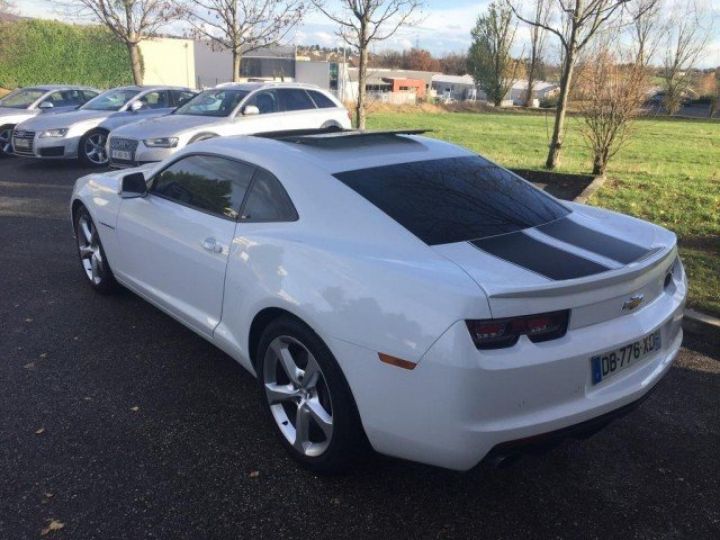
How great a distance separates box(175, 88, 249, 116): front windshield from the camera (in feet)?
33.5

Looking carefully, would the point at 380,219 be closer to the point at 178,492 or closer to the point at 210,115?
the point at 178,492

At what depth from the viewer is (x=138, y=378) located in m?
3.63

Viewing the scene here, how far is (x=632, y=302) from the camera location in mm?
2465

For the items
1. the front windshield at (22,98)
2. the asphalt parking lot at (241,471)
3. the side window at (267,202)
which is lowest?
the asphalt parking lot at (241,471)

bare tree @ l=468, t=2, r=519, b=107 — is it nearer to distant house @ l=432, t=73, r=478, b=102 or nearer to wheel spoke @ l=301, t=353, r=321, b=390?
distant house @ l=432, t=73, r=478, b=102

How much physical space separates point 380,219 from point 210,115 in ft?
27.4

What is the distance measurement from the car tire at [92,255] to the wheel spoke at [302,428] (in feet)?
8.50

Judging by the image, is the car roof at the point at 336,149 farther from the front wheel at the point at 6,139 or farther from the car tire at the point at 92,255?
the front wheel at the point at 6,139

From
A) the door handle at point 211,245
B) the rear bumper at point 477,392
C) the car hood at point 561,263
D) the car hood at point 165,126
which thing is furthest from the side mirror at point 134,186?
the car hood at point 165,126

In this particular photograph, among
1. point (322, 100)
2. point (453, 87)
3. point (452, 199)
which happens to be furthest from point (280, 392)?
point (453, 87)

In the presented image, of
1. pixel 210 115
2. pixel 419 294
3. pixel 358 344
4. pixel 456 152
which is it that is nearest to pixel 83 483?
pixel 358 344

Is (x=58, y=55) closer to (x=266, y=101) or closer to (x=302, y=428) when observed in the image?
(x=266, y=101)

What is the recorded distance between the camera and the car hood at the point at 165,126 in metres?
9.47

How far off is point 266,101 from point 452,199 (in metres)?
8.28
